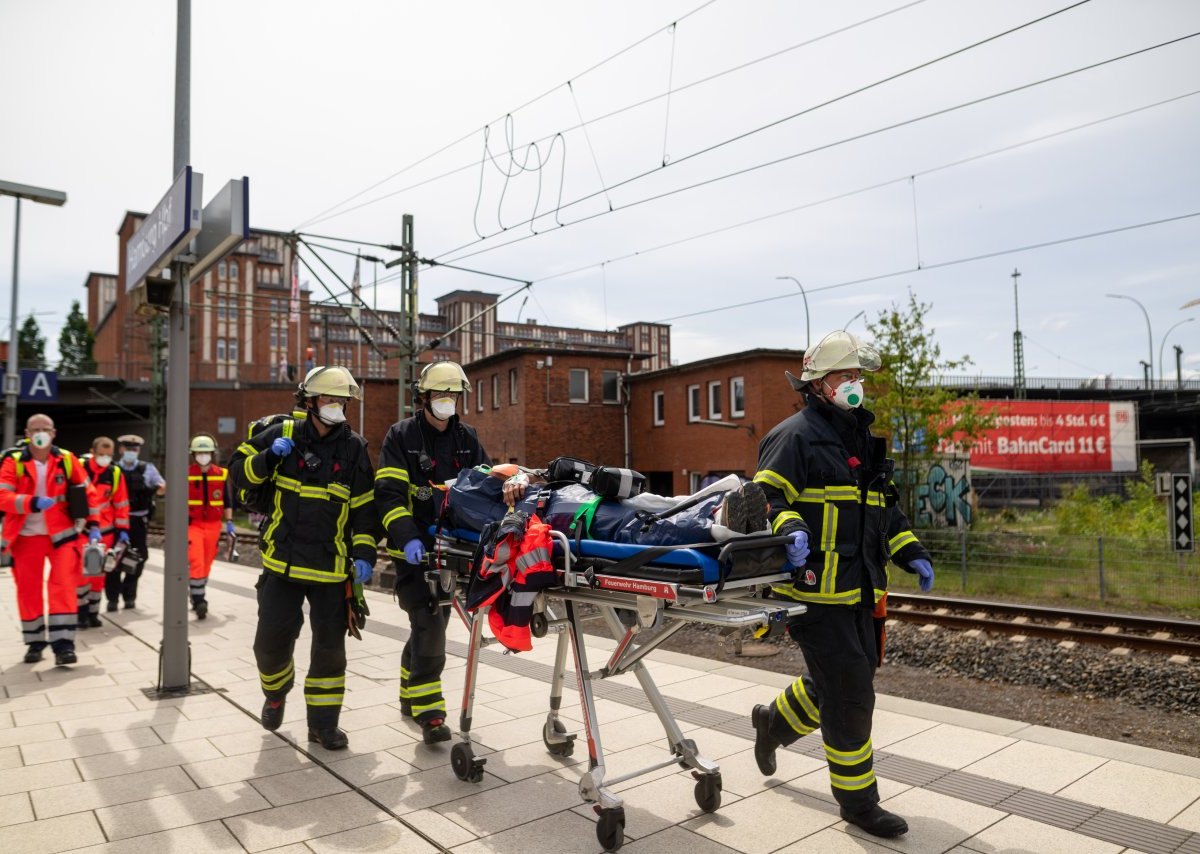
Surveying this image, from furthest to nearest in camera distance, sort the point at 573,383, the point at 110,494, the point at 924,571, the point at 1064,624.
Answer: the point at 573,383 < the point at 1064,624 < the point at 110,494 < the point at 924,571

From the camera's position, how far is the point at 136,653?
8.38 m

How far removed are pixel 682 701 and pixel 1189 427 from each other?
57619mm

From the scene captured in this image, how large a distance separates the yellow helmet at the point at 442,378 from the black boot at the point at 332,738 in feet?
7.04

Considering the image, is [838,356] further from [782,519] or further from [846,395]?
[782,519]

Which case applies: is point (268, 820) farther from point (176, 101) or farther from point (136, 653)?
point (176, 101)

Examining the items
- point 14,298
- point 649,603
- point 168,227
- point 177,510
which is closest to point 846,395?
point 649,603

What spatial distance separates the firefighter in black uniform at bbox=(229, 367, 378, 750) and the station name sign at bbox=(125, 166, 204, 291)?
70.5 inches

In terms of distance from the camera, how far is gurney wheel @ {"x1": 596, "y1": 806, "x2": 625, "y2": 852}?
3793 mm

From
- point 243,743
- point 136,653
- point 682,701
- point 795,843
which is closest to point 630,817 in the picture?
point 795,843

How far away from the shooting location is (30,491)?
7895mm

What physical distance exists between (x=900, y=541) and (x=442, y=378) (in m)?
2.84

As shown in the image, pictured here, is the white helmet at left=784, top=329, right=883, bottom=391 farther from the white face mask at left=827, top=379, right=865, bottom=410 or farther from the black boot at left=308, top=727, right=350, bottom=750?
the black boot at left=308, top=727, right=350, bottom=750

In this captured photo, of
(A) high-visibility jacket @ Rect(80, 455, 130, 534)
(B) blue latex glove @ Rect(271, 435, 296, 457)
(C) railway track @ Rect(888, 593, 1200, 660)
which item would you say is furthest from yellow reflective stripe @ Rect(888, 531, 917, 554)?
(A) high-visibility jacket @ Rect(80, 455, 130, 534)

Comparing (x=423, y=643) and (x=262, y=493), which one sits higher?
(x=262, y=493)
